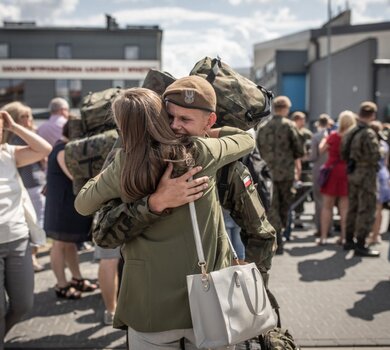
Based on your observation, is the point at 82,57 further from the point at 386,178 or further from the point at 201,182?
the point at 201,182

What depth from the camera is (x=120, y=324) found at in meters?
2.27

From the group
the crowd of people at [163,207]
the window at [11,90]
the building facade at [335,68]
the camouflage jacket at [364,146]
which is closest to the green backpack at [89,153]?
the crowd of people at [163,207]

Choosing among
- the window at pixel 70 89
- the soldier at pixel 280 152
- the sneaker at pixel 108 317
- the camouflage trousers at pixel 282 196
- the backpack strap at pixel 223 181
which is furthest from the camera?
the window at pixel 70 89

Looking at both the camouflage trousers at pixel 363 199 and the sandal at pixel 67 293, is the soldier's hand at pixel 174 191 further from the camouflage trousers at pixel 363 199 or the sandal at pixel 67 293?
the camouflage trousers at pixel 363 199

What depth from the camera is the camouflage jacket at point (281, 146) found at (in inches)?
287

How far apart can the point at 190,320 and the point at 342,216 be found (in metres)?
6.34

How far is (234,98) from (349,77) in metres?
29.7

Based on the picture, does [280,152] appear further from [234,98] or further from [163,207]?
[163,207]

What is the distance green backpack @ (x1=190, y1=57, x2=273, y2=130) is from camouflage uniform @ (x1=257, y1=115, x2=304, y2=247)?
4.61m

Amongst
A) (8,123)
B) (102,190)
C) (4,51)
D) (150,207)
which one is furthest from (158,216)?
(4,51)

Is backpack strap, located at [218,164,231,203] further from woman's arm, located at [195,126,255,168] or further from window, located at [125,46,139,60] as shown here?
window, located at [125,46,139,60]

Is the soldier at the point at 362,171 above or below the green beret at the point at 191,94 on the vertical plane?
below

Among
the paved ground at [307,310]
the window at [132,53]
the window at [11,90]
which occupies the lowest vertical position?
the paved ground at [307,310]

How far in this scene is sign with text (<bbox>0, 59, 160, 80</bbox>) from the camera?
46781mm
